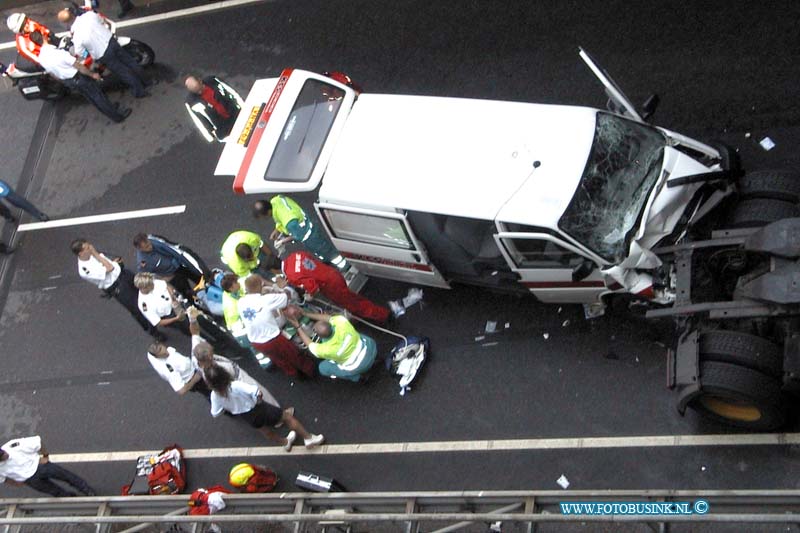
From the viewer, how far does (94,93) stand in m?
14.0

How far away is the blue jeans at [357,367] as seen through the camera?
32.4 ft

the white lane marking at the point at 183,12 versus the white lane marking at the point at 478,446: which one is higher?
the white lane marking at the point at 183,12

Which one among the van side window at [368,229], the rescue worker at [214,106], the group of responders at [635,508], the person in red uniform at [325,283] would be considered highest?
the rescue worker at [214,106]

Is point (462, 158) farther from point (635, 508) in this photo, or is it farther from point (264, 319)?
point (635, 508)

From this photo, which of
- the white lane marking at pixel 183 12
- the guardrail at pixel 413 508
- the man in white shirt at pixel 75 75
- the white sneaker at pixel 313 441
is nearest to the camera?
the guardrail at pixel 413 508

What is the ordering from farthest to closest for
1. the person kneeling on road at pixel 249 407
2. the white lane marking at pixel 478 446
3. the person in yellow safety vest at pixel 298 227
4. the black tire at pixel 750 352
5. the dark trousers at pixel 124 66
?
the dark trousers at pixel 124 66, the person in yellow safety vest at pixel 298 227, the person kneeling on road at pixel 249 407, the white lane marking at pixel 478 446, the black tire at pixel 750 352

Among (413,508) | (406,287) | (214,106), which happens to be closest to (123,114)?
(214,106)

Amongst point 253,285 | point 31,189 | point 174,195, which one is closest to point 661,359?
point 253,285

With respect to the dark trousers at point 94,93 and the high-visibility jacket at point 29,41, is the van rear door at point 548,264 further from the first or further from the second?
the high-visibility jacket at point 29,41

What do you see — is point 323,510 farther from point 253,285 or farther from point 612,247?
point 612,247

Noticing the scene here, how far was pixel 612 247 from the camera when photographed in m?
8.83

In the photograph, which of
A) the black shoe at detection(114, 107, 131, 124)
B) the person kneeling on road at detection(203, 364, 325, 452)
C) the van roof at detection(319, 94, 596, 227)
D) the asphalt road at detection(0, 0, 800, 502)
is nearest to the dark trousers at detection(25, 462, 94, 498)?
the asphalt road at detection(0, 0, 800, 502)

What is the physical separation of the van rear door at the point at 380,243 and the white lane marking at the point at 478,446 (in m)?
1.87

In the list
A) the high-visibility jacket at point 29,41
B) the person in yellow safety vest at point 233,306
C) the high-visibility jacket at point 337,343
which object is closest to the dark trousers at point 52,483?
the person in yellow safety vest at point 233,306
